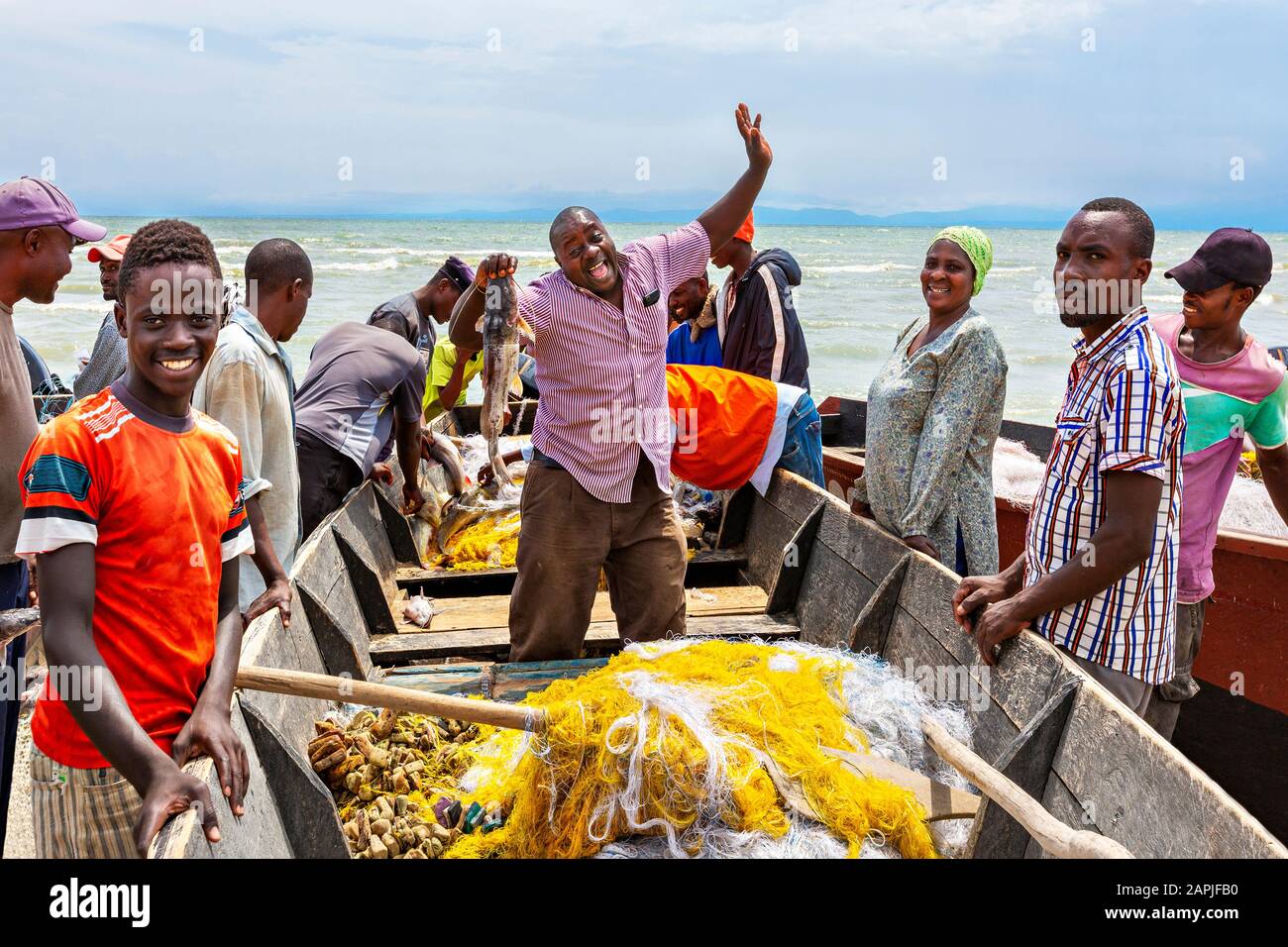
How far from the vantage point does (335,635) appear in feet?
13.4

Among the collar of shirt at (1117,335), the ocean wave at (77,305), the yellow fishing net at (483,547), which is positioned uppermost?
the ocean wave at (77,305)

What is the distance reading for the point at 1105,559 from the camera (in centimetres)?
259

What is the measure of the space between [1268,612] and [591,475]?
11.0 feet

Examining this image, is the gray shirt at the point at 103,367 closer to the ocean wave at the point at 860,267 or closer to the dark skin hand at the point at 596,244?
the dark skin hand at the point at 596,244

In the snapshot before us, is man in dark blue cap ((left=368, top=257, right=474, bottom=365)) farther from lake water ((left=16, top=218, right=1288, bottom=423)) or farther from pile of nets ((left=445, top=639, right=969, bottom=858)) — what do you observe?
lake water ((left=16, top=218, right=1288, bottom=423))

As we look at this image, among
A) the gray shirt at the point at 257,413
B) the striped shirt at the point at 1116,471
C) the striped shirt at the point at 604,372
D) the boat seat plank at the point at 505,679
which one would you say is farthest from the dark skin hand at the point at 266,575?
the striped shirt at the point at 1116,471

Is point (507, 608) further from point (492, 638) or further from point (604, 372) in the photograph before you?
point (604, 372)

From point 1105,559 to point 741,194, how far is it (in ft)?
7.10

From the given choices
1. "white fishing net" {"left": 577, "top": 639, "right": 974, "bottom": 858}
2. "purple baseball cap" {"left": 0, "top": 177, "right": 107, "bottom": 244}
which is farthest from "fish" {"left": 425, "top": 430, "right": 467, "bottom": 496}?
"purple baseball cap" {"left": 0, "top": 177, "right": 107, "bottom": 244}

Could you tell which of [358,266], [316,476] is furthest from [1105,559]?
[358,266]

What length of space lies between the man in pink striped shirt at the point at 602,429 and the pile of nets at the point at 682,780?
69 cm

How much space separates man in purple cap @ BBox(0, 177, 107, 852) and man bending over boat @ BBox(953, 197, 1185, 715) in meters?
3.02

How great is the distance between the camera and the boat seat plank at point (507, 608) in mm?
5059
